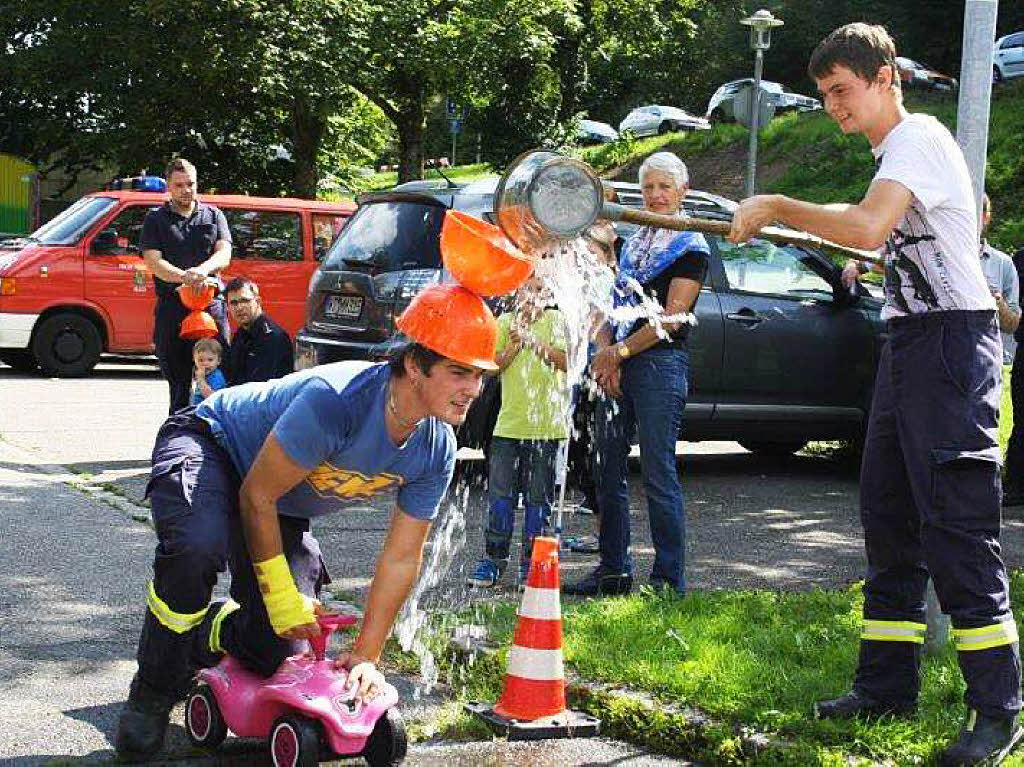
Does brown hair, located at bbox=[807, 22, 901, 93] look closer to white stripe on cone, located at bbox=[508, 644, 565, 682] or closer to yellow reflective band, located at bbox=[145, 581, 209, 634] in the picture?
white stripe on cone, located at bbox=[508, 644, 565, 682]

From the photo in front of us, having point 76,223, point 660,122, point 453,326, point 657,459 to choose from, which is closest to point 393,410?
point 453,326

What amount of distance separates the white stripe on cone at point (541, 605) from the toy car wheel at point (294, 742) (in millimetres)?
1026

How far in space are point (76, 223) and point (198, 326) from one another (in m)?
8.00

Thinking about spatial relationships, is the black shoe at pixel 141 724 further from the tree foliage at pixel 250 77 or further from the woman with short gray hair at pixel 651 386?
the tree foliage at pixel 250 77

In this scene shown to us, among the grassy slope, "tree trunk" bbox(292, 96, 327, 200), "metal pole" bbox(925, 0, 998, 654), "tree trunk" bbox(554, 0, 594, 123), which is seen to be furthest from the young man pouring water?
"tree trunk" bbox(554, 0, 594, 123)

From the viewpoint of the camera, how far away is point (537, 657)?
4949mm

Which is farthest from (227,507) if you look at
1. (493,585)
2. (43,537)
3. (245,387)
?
(43,537)

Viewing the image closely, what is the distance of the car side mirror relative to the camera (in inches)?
658

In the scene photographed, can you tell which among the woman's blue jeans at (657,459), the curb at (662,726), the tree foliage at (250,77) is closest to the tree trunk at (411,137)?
the tree foliage at (250,77)

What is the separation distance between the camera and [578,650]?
18.4 ft

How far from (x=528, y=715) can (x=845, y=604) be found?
213 cm

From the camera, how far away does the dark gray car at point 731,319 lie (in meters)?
10.2

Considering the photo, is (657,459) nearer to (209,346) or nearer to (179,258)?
(209,346)

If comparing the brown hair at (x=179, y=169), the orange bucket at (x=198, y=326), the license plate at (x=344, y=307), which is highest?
the brown hair at (x=179, y=169)
